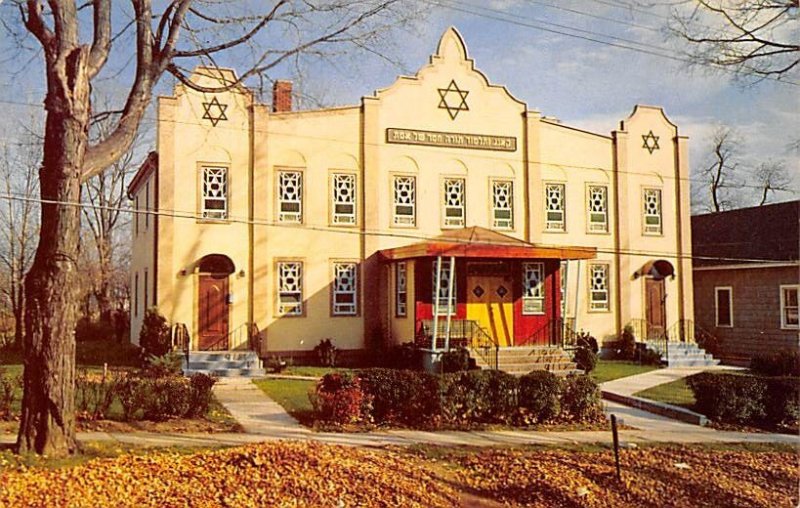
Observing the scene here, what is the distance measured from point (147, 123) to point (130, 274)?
4.46 ft

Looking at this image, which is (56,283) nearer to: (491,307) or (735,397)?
(491,307)

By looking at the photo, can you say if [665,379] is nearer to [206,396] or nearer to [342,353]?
[342,353]

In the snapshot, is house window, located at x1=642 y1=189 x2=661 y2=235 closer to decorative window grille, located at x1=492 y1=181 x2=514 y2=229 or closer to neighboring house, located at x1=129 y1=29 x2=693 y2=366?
neighboring house, located at x1=129 y1=29 x2=693 y2=366

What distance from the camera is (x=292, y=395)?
6.30 meters

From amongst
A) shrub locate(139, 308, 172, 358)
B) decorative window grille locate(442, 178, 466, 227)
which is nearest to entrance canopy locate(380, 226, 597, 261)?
decorative window grille locate(442, 178, 466, 227)

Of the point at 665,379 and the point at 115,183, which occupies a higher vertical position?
the point at 115,183

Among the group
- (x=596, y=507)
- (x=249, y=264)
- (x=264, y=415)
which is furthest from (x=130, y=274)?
(x=596, y=507)

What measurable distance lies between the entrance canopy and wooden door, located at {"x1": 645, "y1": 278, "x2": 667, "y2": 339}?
77 centimetres

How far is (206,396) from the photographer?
6.00m

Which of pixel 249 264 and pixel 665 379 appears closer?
pixel 249 264

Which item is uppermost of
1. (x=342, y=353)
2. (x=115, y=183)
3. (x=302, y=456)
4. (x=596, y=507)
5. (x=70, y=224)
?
(x=115, y=183)

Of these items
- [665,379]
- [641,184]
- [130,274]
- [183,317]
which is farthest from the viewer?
[665,379]

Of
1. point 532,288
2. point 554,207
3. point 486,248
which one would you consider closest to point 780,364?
point 532,288

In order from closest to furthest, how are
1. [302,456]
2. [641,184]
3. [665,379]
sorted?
[302,456], [641,184], [665,379]
